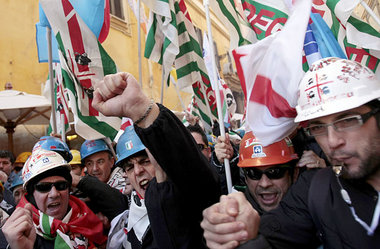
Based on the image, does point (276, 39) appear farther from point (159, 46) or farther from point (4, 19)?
point (4, 19)

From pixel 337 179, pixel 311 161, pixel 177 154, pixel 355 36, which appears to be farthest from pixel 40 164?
pixel 355 36

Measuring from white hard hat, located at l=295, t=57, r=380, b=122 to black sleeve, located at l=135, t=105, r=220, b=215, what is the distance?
1.98 ft

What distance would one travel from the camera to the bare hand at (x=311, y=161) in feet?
7.38

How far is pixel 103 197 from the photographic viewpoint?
3.06m

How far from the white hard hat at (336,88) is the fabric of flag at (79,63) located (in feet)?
8.39

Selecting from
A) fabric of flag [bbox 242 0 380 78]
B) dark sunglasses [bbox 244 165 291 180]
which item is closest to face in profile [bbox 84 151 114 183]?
dark sunglasses [bbox 244 165 291 180]

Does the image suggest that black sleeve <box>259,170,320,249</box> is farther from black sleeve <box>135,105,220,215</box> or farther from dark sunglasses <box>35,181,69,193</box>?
dark sunglasses <box>35,181,69,193</box>

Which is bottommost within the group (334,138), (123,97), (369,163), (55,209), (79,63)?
(55,209)

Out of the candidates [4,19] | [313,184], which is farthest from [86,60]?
[4,19]

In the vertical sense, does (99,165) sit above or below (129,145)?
below

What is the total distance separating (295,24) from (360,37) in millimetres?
787

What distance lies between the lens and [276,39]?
2.36 meters

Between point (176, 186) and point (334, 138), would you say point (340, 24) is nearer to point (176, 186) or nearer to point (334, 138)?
point (334, 138)

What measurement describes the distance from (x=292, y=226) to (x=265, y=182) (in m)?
0.88
